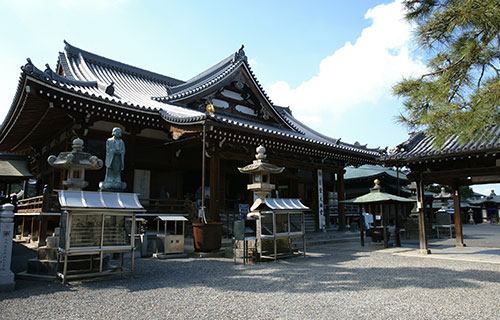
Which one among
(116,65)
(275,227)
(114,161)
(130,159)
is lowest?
(275,227)

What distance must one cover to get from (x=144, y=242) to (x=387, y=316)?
6.99 meters

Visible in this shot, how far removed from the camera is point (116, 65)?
1747 centimetres

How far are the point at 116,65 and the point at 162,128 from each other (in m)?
7.14

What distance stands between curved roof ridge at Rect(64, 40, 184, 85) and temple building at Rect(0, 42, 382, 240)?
0.17 feet

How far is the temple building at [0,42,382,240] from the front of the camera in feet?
34.4

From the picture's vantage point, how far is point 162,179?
13.7 meters

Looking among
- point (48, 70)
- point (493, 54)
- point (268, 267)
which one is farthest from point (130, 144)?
point (493, 54)

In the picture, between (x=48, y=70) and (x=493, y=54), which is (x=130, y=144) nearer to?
(x=48, y=70)

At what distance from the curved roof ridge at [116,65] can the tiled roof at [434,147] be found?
13447 mm

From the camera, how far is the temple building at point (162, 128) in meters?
10.5

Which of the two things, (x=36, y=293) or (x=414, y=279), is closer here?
(x=36, y=293)

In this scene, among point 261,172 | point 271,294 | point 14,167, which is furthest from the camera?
point 14,167

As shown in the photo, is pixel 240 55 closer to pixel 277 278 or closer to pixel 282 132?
pixel 282 132

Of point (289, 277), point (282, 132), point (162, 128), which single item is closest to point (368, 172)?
point (282, 132)
